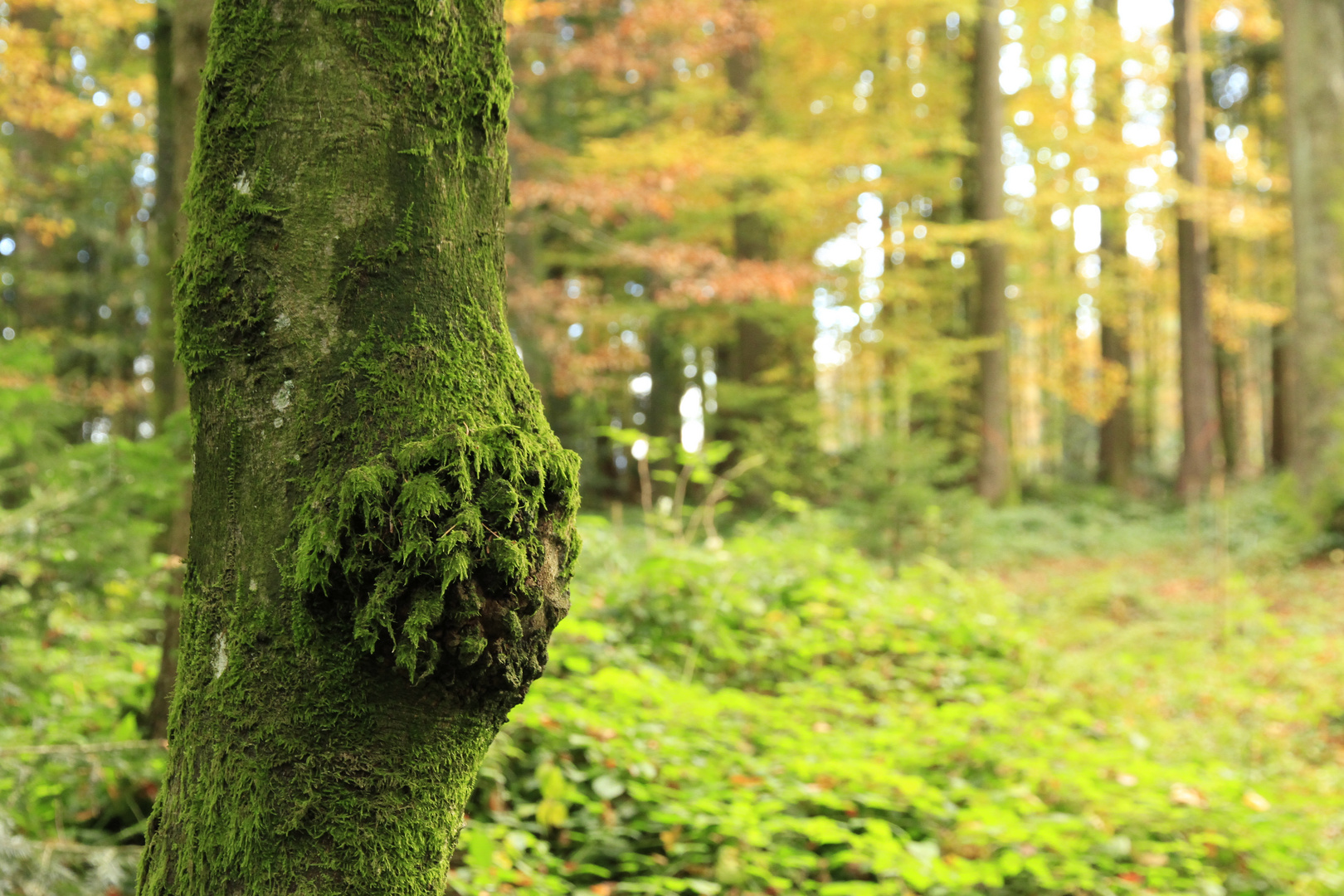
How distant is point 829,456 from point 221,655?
1232cm

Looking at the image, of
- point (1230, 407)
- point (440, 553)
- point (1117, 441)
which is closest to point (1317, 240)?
point (1117, 441)

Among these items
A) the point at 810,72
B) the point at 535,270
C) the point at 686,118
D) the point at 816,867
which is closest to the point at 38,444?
the point at 816,867

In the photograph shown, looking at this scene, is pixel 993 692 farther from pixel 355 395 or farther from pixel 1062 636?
pixel 355 395

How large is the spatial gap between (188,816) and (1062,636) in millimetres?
7728

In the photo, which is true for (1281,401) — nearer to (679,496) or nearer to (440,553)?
(679,496)

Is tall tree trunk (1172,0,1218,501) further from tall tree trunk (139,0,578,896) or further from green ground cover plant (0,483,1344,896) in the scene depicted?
tall tree trunk (139,0,578,896)

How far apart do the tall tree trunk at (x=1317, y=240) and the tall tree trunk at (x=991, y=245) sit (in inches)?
169

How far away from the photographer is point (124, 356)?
45.0ft

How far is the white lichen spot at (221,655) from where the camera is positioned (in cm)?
141

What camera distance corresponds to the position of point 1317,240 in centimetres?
1055

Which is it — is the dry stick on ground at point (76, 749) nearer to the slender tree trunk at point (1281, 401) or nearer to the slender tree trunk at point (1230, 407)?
the slender tree trunk at point (1281, 401)

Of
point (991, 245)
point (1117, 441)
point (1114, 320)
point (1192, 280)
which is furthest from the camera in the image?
point (1114, 320)

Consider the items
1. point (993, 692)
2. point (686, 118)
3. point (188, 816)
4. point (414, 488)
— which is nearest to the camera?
point (414, 488)

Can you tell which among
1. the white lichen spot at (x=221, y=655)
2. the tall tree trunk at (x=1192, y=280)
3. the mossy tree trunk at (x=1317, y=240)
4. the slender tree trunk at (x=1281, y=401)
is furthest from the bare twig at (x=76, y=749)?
the slender tree trunk at (x=1281, y=401)
